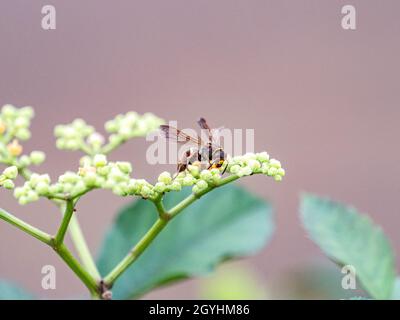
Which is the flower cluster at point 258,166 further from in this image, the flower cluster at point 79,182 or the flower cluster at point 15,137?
the flower cluster at point 15,137

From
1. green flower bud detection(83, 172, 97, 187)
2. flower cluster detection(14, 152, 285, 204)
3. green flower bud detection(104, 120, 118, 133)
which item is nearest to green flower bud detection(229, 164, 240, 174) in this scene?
flower cluster detection(14, 152, 285, 204)

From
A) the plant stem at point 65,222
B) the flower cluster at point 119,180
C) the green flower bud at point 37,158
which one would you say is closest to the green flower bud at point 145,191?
the flower cluster at point 119,180

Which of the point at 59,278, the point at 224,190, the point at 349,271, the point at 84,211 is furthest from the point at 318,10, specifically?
the point at 349,271

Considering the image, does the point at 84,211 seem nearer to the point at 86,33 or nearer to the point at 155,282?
the point at 86,33

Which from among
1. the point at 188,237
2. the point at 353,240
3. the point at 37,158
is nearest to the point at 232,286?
the point at 188,237

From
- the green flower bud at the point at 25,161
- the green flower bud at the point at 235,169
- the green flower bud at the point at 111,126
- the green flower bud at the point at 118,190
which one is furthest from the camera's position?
the green flower bud at the point at 111,126
